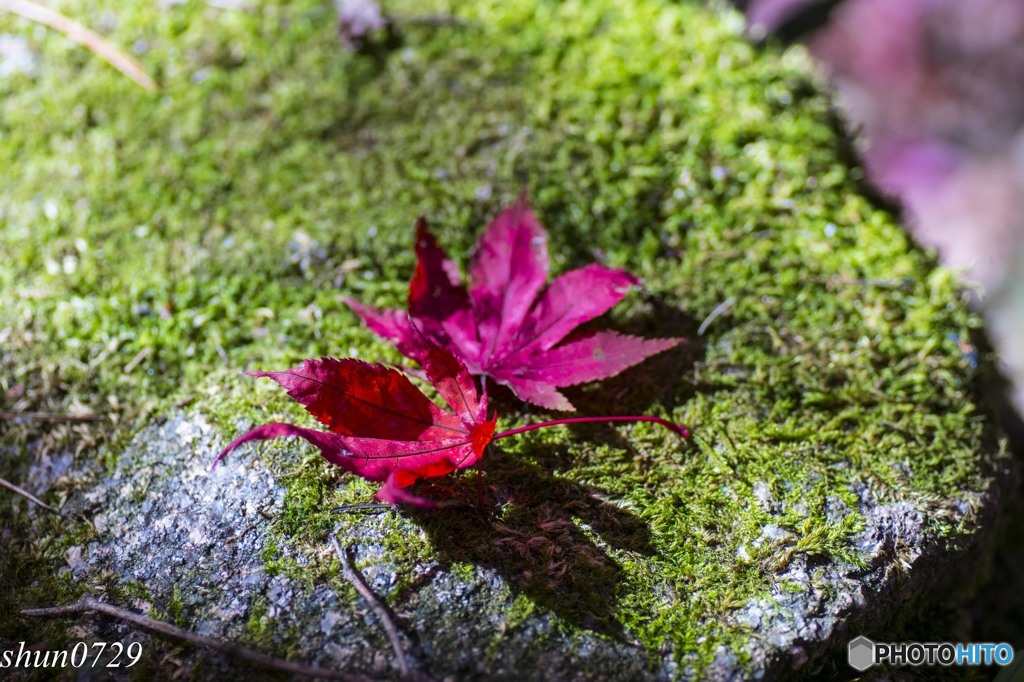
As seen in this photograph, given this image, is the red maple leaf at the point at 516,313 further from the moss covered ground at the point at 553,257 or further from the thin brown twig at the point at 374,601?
the thin brown twig at the point at 374,601

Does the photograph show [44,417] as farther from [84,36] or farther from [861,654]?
[861,654]

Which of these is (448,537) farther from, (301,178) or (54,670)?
(301,178)

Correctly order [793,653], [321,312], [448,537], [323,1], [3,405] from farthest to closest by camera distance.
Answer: [323,1] < [321,312] < [3,405] < [448,537] < [793,653]

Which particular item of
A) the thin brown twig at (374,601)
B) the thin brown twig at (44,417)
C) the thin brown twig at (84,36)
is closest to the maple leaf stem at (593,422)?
the thin brown twig at (374,601)

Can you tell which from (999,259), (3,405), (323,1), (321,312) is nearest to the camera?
(3,405)

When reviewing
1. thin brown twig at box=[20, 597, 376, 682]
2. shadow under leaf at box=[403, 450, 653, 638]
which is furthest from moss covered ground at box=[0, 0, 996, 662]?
thin brown twig at box=[20, 597, 376, 682]

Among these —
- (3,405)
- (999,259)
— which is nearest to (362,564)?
(3,405)

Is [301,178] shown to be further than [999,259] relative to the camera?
No

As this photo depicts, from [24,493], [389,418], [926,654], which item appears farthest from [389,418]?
[926,654]
